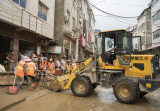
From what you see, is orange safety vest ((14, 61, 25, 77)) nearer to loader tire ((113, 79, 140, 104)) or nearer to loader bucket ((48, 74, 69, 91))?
loader bucket ((48, 74, 69, 91))

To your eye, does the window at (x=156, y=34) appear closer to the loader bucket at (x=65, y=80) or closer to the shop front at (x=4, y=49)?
the loader bucket at (x=65, y=80)

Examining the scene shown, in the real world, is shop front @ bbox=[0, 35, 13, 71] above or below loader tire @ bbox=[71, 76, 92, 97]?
above

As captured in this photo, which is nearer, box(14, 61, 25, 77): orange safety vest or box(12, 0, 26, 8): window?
box(14, 61, 25, 77): orange safety vest

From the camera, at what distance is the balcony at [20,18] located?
678 centimetres

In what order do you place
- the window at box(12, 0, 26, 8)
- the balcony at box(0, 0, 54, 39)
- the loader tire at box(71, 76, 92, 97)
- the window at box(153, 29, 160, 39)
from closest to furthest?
the loader tire at box(71, 76, 92, 97) < the balcony at box(0, 0, 54, 39) < the window at box(12, 0, 26, 8) < the window at box(153, 29, 160, 39)

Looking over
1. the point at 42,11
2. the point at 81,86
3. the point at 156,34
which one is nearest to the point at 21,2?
the point at 42,11

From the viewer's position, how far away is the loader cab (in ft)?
16.0

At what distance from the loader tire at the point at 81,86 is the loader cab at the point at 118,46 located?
115cm

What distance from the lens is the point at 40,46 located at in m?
11.7

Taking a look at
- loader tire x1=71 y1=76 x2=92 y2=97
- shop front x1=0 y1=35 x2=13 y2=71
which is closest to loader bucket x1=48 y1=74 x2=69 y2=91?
loader tire x1=71 y1=76 x2=92 y2=97

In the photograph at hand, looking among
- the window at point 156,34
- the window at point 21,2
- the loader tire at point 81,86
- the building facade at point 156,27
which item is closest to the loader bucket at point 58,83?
the loader tire at point 81,86

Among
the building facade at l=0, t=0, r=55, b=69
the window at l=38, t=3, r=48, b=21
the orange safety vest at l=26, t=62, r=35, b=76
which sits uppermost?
the window at l=38, t=3, r=48, b=21

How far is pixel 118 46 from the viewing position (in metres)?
5.03

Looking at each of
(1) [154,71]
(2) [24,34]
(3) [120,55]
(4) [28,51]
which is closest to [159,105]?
(1) [154,71]
